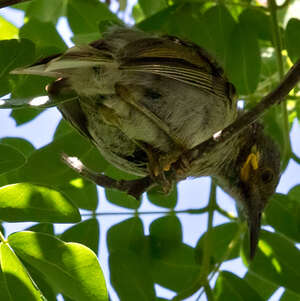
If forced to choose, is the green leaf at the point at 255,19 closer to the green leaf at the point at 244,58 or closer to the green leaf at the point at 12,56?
the green leaf at the point at 244,58

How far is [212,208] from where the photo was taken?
10.8ft

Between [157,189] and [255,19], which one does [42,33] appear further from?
[255,19]

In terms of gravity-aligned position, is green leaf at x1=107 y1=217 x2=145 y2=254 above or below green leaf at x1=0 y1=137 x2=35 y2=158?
below

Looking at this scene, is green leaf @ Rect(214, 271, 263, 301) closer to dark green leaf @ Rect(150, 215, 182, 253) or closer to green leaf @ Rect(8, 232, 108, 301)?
dark green leaf @ Rect(150, 215, 182, 253)

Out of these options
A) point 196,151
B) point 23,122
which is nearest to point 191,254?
point 196,151

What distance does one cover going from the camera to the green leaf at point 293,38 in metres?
2.96

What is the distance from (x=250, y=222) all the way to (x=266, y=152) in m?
0.71

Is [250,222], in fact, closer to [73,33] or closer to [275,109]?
[275,109]

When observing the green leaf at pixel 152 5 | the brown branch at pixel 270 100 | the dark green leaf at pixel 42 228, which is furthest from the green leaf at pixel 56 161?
the brown branch at pixel 270 100

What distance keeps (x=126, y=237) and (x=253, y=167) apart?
45.6 inches

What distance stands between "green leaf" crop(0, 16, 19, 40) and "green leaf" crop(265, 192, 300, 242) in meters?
1.77

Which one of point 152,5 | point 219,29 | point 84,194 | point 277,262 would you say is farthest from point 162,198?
point 152,5

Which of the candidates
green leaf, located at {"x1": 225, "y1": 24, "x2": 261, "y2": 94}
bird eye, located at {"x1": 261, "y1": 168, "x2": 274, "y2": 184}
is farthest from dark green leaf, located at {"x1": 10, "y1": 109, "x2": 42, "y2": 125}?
bird eye, located at {"x1": 261, "y1": 168, "x2": 274, "y2": 184}

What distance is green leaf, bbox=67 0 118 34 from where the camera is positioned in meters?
3.53
